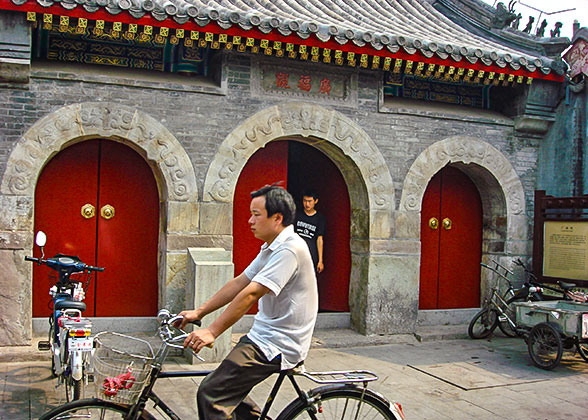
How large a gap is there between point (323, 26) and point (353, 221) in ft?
8.87

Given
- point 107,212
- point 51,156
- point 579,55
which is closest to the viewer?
point 51,156

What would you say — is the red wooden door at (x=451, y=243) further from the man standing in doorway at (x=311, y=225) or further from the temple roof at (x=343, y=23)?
the temple roof at (x=343, y=23)

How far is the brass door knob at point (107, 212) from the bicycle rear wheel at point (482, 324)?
16.3 feet

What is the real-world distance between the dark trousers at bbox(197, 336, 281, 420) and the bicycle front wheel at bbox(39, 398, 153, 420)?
1.04 ft

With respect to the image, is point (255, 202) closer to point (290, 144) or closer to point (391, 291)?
point (391, 291)

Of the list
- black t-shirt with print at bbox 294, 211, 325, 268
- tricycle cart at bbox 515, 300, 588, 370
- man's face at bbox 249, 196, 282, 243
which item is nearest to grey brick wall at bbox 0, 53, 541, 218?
black t-shirt with print at bbox 294, 211, 325, 268

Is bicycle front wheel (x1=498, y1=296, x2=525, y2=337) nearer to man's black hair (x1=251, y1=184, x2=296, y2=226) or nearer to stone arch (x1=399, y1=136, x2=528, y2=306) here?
stone arch (x1=399, y1=136, x2=528, y2=306)

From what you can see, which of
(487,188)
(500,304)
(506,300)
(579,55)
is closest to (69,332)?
(500,304)

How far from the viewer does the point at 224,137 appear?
24.9 ft

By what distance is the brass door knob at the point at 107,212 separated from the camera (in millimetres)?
7492

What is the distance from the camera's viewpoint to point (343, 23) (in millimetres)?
8469

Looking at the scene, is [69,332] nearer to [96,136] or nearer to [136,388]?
[136,388]

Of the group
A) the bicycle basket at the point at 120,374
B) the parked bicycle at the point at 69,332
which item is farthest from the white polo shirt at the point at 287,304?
the parked bicycle at the point at 69,332

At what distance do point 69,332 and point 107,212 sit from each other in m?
2.85
